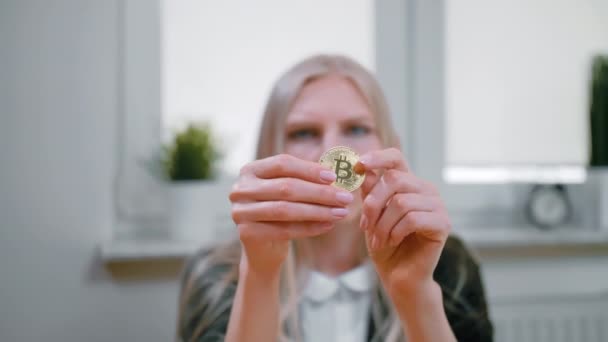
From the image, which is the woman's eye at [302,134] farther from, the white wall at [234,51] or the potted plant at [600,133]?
the potted plant at [600,133]

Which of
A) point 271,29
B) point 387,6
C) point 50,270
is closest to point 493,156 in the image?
point 387,6

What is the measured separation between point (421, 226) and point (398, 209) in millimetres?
37

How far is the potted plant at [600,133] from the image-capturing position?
156cm

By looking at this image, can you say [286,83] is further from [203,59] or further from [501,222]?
[501,222]

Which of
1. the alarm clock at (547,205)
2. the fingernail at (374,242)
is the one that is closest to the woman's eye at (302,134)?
the fingernail at (374,242)

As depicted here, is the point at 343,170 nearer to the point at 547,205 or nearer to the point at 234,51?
the point at 234,51

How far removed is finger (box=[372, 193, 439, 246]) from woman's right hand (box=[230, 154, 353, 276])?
0.06 meters

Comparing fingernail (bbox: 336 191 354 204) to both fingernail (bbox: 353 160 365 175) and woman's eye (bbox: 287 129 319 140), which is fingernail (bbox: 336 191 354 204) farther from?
woman's eye (bbox: 287 129 319 140)

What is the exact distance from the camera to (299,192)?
1.95ft

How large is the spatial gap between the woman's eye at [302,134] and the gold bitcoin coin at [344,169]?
11.9 inches

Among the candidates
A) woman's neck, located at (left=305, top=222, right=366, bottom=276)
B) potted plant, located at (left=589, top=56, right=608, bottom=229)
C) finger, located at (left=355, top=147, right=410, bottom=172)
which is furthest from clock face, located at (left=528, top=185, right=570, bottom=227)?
finger, located at (left=355, top=147, right=410, bottom=172)

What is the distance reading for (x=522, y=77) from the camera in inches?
65.9

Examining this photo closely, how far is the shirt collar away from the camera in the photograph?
3.39 ft

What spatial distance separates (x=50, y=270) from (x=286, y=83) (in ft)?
2.86
